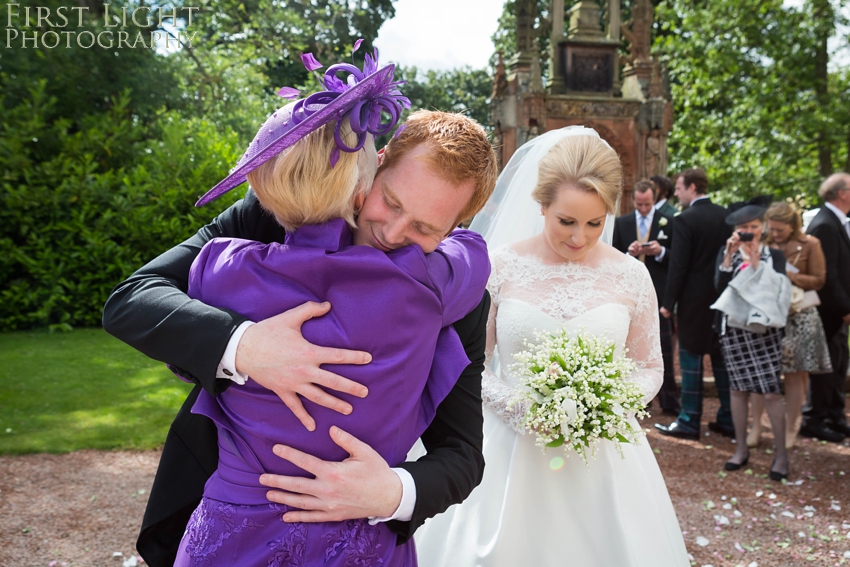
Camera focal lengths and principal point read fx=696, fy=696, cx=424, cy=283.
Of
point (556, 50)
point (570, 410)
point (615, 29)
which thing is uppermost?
point (615, 29)

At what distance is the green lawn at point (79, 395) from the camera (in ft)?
20.8

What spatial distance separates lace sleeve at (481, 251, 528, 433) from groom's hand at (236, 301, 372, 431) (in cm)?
167

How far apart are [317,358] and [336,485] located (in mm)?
279

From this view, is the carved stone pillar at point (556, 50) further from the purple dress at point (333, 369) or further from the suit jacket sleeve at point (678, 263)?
the purple dress at point (333, 369)

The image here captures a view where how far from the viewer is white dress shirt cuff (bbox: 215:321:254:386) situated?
1472mm

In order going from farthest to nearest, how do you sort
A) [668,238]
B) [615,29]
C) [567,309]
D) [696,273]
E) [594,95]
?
[615,29] → [594,95] → [668,238] → [696,273] → [567,309]

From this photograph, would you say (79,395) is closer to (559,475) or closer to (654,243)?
(559,475)

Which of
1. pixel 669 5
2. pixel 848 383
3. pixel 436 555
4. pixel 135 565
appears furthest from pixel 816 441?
pixel 669 5

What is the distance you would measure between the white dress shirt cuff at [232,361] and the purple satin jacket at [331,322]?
3cm

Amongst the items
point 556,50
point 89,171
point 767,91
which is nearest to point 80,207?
point 89,171

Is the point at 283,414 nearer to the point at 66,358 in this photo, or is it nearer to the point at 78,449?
the point at 78,449

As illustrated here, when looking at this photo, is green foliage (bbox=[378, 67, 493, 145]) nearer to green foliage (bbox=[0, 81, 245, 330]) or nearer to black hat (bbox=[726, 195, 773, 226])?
green foliage (bbox=[0, 81, 245, 330])

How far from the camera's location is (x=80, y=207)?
10.5 metres

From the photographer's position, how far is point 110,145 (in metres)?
11.1
